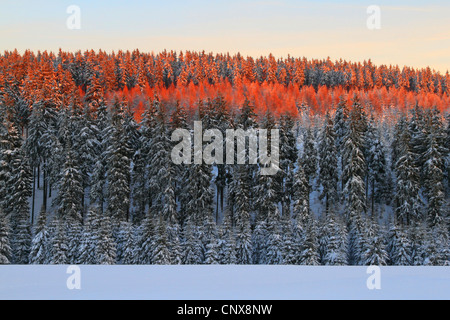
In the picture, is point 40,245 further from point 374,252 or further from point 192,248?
point 374,252

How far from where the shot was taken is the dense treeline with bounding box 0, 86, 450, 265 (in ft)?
160

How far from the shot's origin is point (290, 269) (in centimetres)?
2319

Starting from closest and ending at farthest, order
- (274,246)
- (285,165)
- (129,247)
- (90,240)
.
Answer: (90,240) → (129,247) → (274,246) → (285,165)

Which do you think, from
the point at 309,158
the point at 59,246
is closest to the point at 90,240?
the point at 59,246

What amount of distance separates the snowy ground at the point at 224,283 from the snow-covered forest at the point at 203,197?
25.4 meters

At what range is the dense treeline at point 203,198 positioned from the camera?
4875 centimetres

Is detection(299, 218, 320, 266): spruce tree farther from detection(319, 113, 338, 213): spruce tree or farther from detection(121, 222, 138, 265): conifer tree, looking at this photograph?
detection(121, 222, 138, 265): conifer tree

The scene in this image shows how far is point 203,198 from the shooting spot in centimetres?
5444

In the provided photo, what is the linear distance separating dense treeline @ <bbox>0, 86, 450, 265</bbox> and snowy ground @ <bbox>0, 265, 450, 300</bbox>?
25.4 m

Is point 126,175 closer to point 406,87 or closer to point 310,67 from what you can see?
point 310,67

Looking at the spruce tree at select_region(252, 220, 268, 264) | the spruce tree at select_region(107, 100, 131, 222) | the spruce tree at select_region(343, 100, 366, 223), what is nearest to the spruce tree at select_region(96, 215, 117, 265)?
the spruce tree at select_region(107, 100, 131, 222)

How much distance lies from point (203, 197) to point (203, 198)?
0.12m

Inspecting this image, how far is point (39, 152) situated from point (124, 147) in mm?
14782

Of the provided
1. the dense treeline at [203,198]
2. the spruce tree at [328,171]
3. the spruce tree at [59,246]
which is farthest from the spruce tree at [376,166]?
the spruce tree at [59,246]
